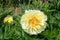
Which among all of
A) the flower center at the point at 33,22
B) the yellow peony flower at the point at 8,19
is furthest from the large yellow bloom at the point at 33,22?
the yellow peony flower at the point at 8,19

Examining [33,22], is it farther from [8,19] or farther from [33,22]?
[8,19]

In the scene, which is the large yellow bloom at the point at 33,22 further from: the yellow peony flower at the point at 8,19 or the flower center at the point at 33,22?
the yellow peony flower at the point at 8,19

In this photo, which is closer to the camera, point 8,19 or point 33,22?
point 33,22

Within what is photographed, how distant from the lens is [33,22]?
0.88m

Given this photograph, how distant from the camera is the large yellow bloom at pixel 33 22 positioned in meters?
0.88

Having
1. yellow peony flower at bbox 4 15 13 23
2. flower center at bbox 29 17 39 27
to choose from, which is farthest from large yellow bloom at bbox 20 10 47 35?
yellow peony flower at bbox 4 15 13 23

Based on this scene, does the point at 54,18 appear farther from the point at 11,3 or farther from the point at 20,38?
the point at 11,3

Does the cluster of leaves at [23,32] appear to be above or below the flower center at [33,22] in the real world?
below

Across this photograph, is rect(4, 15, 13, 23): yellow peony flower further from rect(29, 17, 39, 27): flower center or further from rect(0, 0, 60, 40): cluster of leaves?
rect(29, 17, 39, 27): flower center

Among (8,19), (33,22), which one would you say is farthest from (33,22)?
(8,19)

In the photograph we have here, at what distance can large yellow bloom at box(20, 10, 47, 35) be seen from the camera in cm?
88

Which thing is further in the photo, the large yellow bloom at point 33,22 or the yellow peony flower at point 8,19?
the yellow peony flower at point 8,19

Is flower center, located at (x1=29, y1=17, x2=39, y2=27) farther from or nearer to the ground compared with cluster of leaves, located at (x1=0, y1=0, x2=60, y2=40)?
farther from the ground

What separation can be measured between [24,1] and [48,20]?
1.98ft
